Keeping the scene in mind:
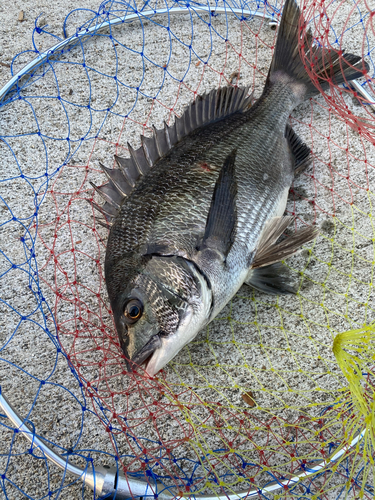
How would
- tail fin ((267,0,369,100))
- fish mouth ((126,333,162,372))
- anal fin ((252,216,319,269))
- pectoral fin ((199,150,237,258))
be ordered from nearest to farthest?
fish mouth ((126,333,162,372)) < pectoral fin ((199,150,237,258)) < anal fin ((252,216,319,269)) < tail fin ((267,0,369,100))

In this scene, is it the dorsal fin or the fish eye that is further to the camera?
the dorsal fin

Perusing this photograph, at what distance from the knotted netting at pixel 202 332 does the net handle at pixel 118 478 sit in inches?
0.7

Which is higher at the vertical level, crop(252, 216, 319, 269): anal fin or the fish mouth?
crop(252, 216, 319, 269): anal fin

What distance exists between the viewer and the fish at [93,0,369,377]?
162 centimetres

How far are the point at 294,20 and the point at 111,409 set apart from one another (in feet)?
7.57

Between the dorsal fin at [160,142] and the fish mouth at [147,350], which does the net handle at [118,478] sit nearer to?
the fish mouth at [147,350]

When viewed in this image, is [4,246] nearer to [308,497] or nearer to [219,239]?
[219,239]

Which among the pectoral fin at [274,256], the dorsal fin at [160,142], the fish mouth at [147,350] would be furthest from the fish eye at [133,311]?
the pectoral fin at [274,256]

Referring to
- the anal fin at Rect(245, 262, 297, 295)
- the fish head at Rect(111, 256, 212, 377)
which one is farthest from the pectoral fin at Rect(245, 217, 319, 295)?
the fish head at Rect(111, 256, 212, 377)

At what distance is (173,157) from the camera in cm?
191

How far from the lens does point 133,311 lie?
5.23 ft

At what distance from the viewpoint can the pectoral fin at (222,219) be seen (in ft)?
5.69

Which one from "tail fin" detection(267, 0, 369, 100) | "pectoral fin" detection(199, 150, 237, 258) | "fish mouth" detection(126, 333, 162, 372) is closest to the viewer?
"fish mouth" detection(126, 333, 162, 372)

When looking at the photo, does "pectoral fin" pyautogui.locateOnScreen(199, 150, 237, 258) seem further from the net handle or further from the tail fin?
the net handle
